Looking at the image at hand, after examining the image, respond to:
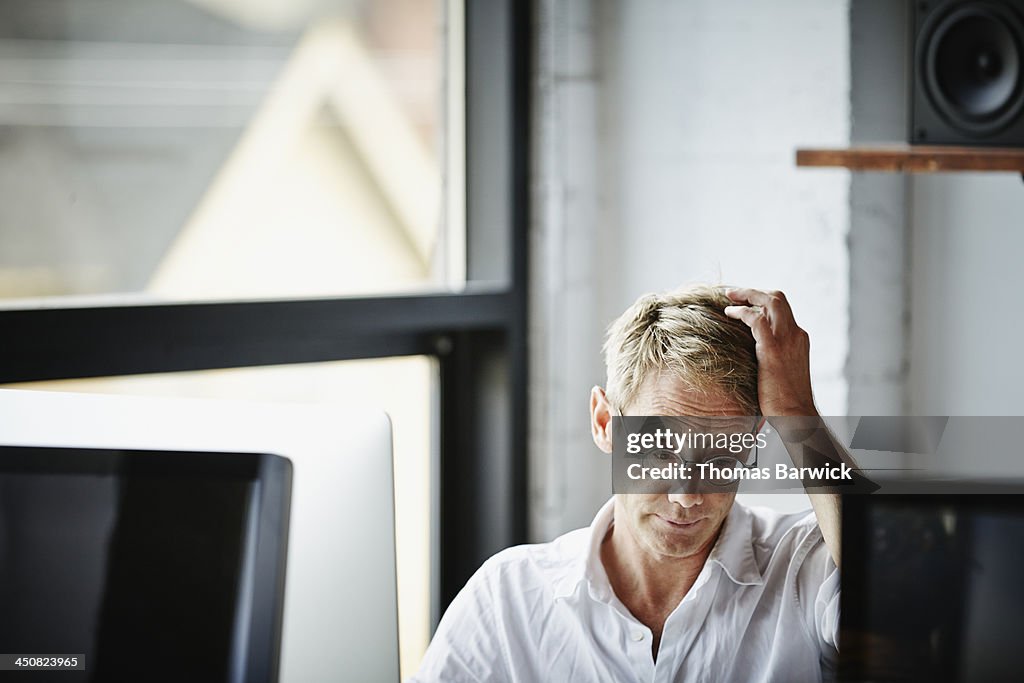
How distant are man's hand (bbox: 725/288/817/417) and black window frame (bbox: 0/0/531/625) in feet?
3.57

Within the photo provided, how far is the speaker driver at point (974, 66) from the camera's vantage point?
1.30m

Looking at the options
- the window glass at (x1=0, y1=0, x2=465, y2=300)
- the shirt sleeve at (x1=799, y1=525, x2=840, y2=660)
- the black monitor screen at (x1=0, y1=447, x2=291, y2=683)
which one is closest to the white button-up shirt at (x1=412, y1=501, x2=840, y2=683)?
the shirt sleeve at (x1=799, y1=525, x2=840, y2=660)

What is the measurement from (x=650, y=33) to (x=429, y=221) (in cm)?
57

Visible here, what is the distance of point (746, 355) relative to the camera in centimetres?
85

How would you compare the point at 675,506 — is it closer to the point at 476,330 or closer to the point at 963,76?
the point at 963,76

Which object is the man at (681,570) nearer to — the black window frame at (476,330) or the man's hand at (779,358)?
the man's hand at (779,358)

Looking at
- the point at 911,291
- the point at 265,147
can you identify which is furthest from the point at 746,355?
the point at 265,147

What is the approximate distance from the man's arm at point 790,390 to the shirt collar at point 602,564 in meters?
0.08

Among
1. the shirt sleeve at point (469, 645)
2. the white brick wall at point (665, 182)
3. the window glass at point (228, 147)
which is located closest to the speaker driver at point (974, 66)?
the white brick wall at point (665, 182)

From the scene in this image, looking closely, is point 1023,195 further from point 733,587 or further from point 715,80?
point 733,587

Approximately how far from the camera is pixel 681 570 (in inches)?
36.0

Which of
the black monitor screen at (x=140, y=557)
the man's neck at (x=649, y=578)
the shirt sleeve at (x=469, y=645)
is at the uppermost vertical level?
the black monitor screen at (x=140, y=557)

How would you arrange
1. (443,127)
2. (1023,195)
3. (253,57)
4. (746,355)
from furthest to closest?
1. (443,127)
2. (253,57)
3. (1023,195)
4. (746,355)

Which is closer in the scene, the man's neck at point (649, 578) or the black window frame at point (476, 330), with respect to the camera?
A: the man's neck at point (649, 578)
